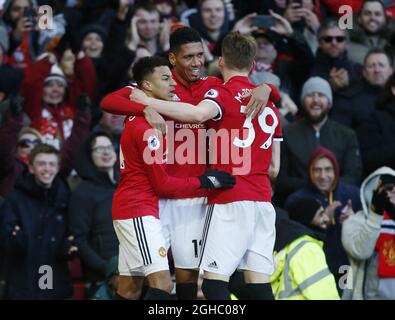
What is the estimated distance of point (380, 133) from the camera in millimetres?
12344

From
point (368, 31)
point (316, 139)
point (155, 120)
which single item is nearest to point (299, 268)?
point (155, 120)

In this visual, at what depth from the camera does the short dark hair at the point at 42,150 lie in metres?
11.7

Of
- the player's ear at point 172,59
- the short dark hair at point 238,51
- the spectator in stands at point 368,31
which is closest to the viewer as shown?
the short dark hair at point 238,51

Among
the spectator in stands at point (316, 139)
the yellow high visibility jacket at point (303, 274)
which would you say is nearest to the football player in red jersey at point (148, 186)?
the yellow high visibility jacket at point (303, 274)

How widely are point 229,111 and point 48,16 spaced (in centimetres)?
514

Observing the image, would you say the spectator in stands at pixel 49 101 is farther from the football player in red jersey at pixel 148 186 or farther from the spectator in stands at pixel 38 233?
the football player in red jersey at pixel 148 186

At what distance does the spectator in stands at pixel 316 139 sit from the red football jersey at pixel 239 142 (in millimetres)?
3109

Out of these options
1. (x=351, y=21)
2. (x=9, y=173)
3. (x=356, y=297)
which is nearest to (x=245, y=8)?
(x=351, y=21)

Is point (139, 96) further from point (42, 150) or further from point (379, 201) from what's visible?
point (42, 150)

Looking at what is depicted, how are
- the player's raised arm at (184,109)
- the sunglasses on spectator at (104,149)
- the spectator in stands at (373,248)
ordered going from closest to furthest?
the player's raised arm at (184,109)
the spectator in stands at (373,248)
the sunglasses on spectator at (104,149)

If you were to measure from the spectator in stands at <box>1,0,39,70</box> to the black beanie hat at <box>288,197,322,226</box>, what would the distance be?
3.61m

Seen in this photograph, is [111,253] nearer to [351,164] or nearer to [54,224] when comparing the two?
[54,224]

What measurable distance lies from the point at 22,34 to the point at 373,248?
184 inches

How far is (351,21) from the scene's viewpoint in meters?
13.5
